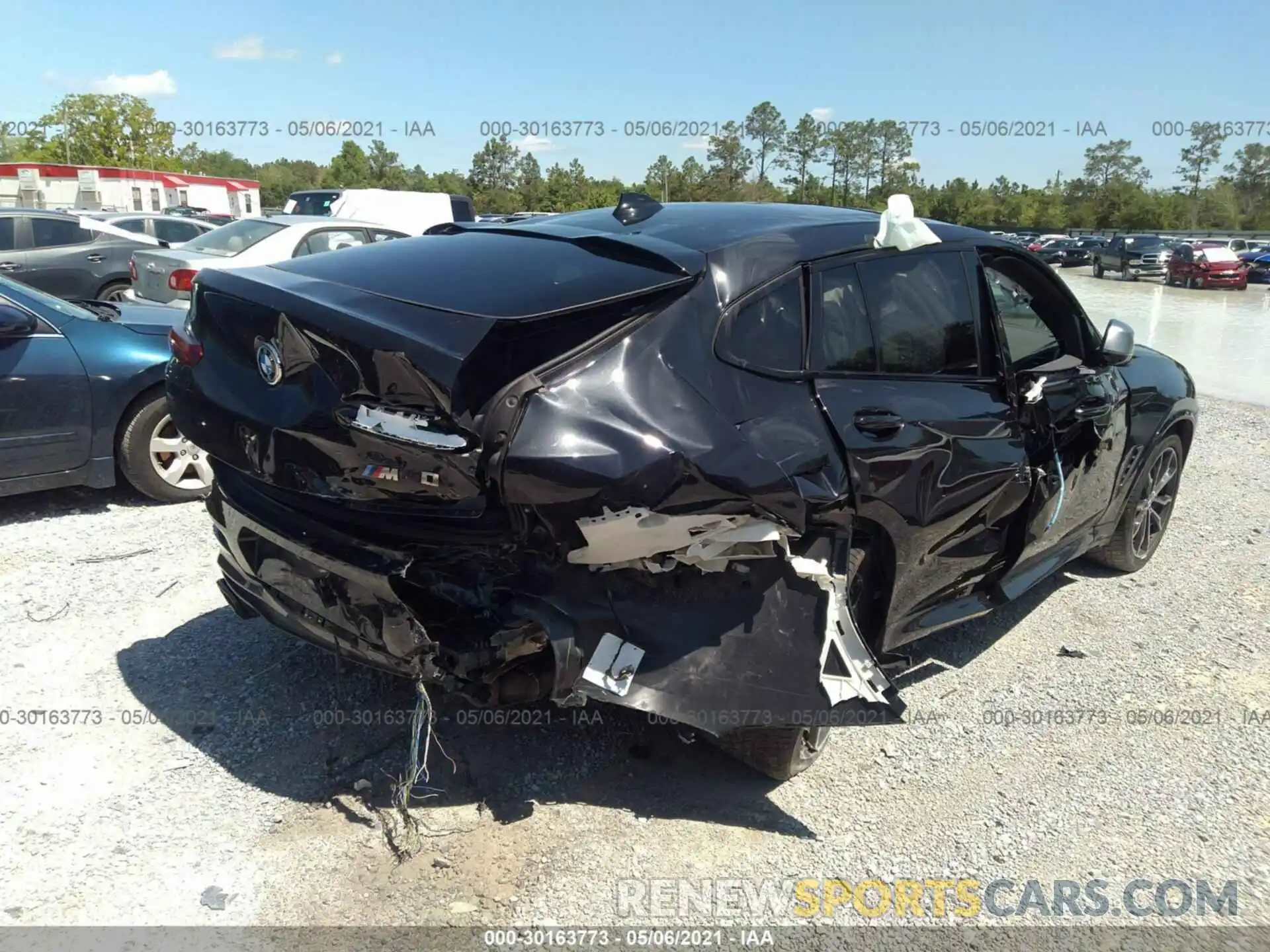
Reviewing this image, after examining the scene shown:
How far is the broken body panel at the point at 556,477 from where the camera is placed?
7.67ft

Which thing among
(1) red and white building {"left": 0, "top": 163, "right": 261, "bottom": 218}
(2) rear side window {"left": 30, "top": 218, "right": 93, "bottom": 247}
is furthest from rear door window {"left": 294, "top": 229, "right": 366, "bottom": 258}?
(1) red and white building {"left": 0, "top": 163, "right": 261, "bottom": 218}

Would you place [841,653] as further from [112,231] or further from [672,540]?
[112,231]

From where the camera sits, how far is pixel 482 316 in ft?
7.93

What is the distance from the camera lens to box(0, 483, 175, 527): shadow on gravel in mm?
5297

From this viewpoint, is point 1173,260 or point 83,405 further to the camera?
point 1173,260

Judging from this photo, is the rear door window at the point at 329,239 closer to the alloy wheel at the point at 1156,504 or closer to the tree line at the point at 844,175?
the alloy wheel at the point at 1156,504

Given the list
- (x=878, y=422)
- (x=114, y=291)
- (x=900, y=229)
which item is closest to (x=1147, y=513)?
(x=900, y=229)

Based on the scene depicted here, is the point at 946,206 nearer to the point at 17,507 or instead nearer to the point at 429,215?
the point at 429,215

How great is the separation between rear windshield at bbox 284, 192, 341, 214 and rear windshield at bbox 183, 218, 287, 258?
822 cm

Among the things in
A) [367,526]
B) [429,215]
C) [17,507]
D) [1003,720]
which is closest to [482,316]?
[367,526]

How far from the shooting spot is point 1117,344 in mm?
3916

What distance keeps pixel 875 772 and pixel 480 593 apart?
1640mm

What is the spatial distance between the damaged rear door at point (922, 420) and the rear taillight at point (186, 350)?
2018 mm

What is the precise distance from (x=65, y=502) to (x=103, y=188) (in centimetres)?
5378
